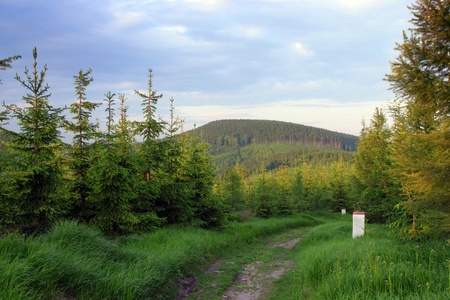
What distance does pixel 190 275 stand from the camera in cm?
734

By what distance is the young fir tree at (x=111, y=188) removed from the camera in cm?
861

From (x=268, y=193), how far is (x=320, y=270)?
1831cm

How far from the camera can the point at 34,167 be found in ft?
23.2

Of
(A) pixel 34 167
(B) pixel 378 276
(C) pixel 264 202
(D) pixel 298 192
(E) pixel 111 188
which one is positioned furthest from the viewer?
(D) pixel 298 192

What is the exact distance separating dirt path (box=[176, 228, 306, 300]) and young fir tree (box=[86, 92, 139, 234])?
3092 millimetres

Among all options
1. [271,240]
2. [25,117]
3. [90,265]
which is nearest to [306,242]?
[271,240]

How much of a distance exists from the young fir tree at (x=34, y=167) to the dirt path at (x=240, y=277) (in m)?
4.59

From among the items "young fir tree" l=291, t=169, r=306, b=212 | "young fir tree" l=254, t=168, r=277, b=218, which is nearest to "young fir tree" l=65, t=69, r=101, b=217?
"young fir tree" l=254, t=168, r=277, b=218

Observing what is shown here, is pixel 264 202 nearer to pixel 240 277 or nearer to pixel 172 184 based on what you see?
pixel 172 184

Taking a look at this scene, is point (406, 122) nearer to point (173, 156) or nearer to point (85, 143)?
point (173, 156)

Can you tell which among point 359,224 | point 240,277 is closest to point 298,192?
point 359,224

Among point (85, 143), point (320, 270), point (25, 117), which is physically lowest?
point (320, 270)

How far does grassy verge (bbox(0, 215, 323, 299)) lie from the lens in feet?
12.5

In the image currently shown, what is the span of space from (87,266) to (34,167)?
3.94m
